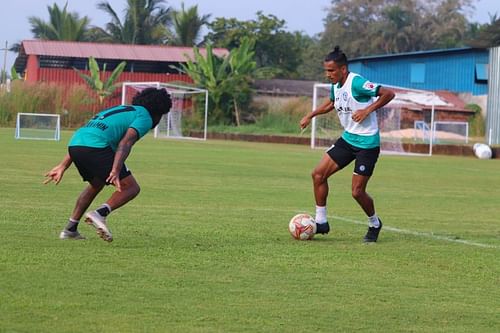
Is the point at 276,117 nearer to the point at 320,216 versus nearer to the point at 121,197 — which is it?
the point at 320,216

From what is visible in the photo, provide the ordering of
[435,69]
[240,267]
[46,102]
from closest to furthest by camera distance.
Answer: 1. [240,267]
2. [46,102]
3. [435,69]

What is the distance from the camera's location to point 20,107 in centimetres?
5347

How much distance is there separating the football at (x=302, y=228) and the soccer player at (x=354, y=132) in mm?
141

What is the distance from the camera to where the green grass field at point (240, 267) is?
611cm

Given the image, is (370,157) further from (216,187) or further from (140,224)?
(216,187)

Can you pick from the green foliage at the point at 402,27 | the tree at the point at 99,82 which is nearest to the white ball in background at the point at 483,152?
the tree at the point at 99,82

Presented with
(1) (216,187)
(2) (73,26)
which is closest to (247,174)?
(1) (216,187)

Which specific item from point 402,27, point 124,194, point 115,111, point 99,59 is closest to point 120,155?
point 115,111

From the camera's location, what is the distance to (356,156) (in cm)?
1039

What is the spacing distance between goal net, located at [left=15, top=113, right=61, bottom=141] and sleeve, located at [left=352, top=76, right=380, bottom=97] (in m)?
29.2

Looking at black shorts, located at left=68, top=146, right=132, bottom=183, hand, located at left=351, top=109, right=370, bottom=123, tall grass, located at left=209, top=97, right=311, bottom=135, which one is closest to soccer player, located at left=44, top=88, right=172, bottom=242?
black shorts, located at left=68, top=146, right=132, bottom=183

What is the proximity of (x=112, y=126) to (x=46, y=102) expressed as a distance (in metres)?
46.9

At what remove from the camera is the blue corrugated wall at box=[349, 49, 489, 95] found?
6203 cm

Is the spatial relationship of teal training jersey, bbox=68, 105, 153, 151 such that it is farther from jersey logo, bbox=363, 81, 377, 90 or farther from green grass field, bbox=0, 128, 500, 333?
jersey logo, bbox=363, 81, 377, 90
